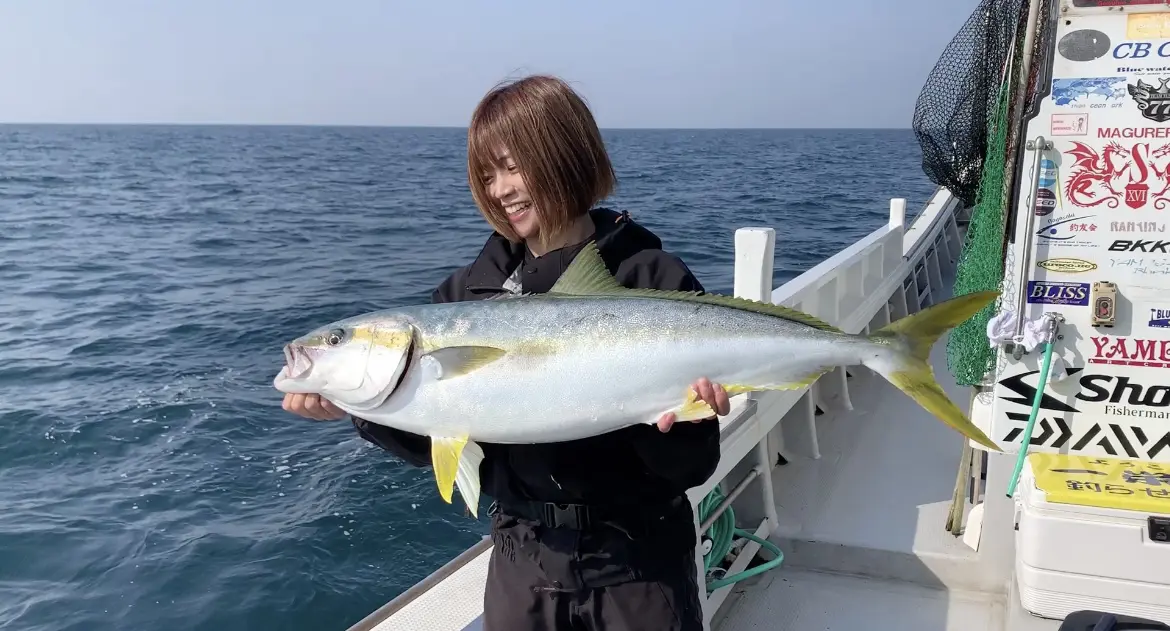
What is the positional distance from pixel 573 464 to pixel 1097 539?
2.41 meters

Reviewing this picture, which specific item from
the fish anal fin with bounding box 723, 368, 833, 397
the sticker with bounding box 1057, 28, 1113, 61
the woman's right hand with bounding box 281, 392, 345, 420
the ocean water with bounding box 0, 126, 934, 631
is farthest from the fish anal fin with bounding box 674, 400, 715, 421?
the ocean water with bounding box 0, 126, 934, 631

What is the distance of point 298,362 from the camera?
210 cm

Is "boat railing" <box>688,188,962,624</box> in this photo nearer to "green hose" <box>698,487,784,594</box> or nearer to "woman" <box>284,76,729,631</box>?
"green hose" <box>698,487,784,594</box>

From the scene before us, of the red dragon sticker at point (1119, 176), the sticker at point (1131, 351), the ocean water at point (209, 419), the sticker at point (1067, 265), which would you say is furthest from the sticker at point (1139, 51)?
the ocean water at point (209, 419)

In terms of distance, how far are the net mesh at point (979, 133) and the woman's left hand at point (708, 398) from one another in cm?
239

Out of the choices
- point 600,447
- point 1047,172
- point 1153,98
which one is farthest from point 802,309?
point 600,447

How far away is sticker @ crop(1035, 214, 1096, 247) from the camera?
11.2 feet

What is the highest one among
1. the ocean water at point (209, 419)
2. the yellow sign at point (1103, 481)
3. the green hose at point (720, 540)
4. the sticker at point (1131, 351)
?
the sticker at point (1131, 351)

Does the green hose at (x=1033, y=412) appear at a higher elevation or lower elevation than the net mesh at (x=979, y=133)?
lower

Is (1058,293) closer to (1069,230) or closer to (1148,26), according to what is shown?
(1069,230)

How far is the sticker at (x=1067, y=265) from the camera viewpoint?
344cm

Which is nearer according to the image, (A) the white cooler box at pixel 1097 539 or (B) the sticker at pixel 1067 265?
(A) the white cooler box at pixel 1097 539

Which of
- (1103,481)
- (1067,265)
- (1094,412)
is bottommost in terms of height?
(1103,481)

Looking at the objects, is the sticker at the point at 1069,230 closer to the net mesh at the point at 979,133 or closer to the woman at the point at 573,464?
the net mesh at the point at 979,133
